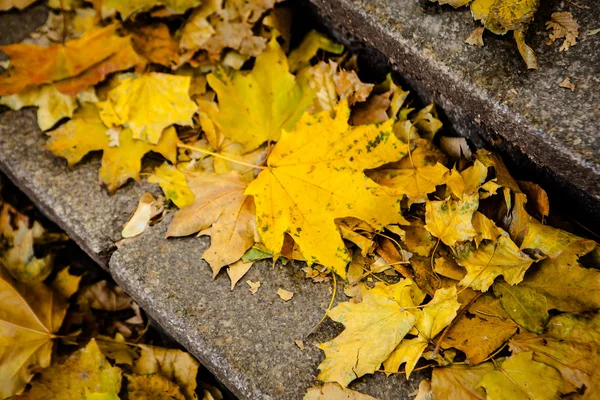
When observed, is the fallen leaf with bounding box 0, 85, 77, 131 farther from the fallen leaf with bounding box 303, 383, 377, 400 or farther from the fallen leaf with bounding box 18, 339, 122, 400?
the fallen leaf with bounding box 303, 383, 377, 400

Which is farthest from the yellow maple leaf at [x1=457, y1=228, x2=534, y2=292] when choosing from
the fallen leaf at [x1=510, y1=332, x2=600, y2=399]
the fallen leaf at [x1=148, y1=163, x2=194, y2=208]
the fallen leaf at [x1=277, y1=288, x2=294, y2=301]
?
the fallen leaf at [x1=148, y1=163, x2=194, y2=208]

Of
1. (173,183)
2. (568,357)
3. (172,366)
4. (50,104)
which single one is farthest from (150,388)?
(568,357)

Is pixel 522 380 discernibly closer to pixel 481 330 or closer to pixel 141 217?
pixel 481 330

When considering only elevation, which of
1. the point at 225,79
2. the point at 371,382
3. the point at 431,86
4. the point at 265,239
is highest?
the point at 431,86

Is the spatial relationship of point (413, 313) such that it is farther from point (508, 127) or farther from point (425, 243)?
point (508, 127)

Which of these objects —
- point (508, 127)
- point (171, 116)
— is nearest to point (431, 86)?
point (508, 127)
